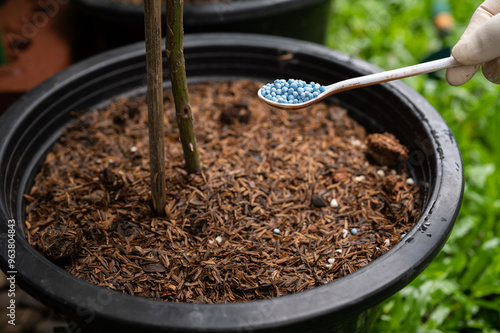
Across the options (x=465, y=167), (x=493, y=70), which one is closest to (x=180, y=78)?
(x=493, y=70)

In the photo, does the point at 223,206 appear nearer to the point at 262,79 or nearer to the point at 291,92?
the point at 291,92

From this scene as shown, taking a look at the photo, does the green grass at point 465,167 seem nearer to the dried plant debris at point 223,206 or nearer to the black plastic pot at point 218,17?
the dried plant debris at point 223,206

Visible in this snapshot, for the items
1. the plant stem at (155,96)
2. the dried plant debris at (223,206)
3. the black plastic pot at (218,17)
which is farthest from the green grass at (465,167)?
the plant stem at (155,96)

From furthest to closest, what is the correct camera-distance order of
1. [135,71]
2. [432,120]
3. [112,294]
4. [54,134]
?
[135,71], [54,134], [432,120], [112,294]

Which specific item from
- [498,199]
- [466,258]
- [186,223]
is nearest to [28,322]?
[186,223]

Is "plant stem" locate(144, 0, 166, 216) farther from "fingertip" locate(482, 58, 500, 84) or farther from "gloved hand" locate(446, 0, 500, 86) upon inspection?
"fingertip" locate(482, 58, 500, 84)

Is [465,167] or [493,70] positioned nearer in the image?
[493,70]

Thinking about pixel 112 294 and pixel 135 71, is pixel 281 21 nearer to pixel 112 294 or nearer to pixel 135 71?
pixel 135 71
